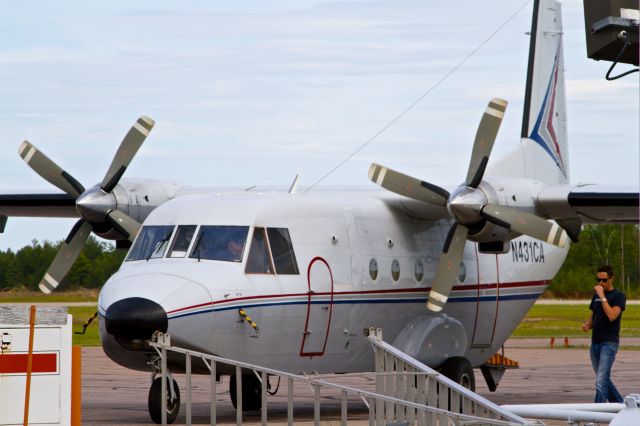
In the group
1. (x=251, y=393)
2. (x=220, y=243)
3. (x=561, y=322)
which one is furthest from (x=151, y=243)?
(x=561, y=322)

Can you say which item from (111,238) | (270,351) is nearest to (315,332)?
(270,351)

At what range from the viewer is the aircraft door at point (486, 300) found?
18.1 m

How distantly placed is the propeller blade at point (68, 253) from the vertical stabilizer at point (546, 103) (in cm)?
740

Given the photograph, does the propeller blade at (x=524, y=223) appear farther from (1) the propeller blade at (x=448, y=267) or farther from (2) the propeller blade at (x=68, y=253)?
(2) the propeller blade at (x=68, y=253)

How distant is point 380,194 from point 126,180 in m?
4.17

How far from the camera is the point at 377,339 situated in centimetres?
1015

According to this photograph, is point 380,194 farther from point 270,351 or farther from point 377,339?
point 377,339

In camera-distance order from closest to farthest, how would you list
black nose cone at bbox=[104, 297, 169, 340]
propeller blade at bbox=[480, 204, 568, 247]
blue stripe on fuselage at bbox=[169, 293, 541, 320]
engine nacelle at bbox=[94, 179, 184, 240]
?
black nose cone at bbox=[104, 297, 169, 340]
blue stripe on fuselage at bbox=[169, 293, 541, 320]
propeller blade at bbox=[480, 204, 568, 247]
engine nacelle at bbox=[94, 179, 184, 240]

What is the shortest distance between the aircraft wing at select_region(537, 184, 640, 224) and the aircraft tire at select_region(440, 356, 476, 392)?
260 centimetres

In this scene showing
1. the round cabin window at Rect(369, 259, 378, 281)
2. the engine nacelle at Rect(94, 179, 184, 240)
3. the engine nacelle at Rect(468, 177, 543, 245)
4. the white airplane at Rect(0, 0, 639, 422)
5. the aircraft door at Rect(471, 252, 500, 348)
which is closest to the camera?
the white airplane at Rect(0, 0, 639, 422)

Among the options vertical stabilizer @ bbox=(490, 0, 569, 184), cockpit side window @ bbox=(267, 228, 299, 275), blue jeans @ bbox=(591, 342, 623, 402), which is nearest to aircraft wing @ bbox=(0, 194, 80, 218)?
cockpit side window @ bbox=(267, 228, 299, 275)

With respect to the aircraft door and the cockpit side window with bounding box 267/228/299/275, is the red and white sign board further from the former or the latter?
the aircraft door

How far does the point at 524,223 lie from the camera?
16828 mm

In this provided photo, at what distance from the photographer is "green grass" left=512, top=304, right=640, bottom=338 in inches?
1734
